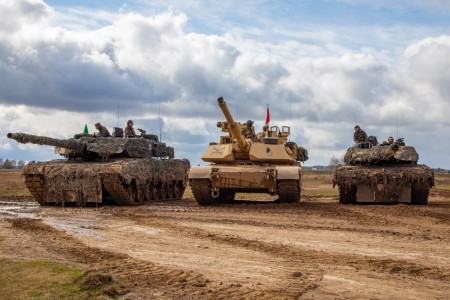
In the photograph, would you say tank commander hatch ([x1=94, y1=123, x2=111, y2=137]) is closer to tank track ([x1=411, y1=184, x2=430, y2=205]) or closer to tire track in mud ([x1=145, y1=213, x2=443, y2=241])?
tire track in mud ([x1=145, y1=213, x2=443, y2=241])

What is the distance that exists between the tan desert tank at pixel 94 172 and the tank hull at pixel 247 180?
2.37m

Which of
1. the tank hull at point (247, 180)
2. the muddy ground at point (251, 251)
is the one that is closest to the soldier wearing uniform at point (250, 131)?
the tank hull at point (247, 180)

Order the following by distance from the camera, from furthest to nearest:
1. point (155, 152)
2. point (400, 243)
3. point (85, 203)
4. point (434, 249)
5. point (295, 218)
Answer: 1. point (155, 152)
2. point (85, 203)
3. point (295, 218)
4. point (400, 243)
5. point (434, 249)

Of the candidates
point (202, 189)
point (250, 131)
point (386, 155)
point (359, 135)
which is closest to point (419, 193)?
point (386, 155)

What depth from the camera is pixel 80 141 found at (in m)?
23.1

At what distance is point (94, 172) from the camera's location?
21250mm

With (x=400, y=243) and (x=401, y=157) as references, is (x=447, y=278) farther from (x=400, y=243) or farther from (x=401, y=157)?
(x=401, y=157)

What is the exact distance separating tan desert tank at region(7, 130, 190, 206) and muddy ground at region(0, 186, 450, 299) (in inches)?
125

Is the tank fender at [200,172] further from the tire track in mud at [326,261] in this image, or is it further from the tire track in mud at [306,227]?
the tire track in mud at [326,261]

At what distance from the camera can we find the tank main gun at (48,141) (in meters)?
19.6

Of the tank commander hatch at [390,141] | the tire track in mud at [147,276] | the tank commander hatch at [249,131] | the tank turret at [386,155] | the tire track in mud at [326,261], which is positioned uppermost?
the tank commander hatch at [249,131]

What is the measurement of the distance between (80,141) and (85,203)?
2.49 meters

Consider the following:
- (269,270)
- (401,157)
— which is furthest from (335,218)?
(269,270)

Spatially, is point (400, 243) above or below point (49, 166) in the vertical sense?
below
